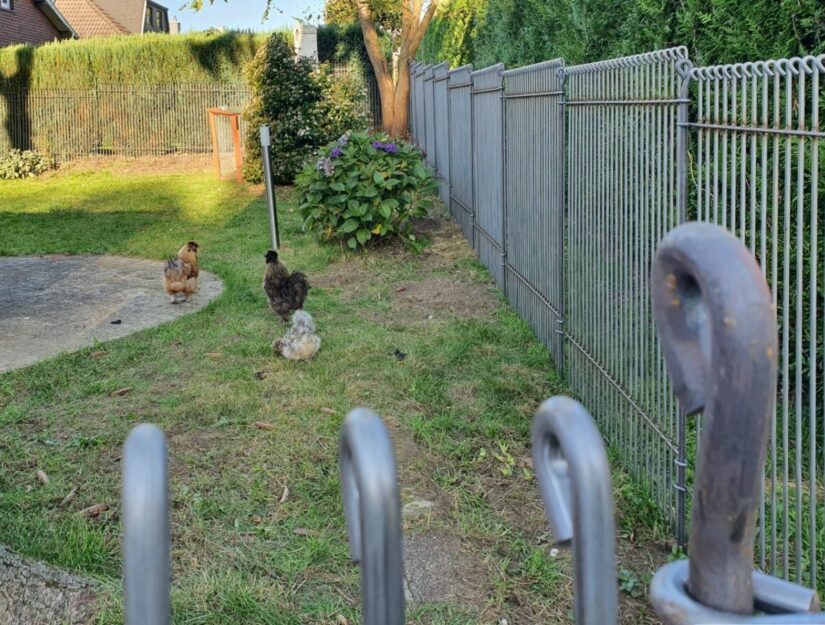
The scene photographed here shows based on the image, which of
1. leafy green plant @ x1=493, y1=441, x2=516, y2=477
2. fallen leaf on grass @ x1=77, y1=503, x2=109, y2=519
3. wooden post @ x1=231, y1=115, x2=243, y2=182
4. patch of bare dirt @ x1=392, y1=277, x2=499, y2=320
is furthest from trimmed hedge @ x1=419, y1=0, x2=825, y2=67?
wooden post @ x1=231, y1=115, x2=243, y2=182

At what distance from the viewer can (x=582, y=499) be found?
3.86 feet

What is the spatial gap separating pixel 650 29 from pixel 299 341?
3.31m

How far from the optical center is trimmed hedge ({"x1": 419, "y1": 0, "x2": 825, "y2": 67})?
4723 millimetres

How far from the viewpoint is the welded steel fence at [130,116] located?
24.5 metres

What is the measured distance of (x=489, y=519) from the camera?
4441 mm

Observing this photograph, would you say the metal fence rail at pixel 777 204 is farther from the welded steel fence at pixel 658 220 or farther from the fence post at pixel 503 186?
the fence post at pixel 503 186

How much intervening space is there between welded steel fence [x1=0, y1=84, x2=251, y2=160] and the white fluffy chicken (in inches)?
748

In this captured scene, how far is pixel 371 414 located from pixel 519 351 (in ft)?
19.0

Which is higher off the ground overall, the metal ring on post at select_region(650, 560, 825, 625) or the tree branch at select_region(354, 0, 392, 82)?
the tree branch at select_region(354, 0, 392, 82)

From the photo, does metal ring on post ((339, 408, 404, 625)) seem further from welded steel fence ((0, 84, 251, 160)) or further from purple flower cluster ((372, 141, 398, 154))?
welded steel fence ((0, 84, 251, 160))

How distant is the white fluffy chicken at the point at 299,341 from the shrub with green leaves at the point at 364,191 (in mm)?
3658

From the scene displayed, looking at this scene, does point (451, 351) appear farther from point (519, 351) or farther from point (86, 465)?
point (86, 465)

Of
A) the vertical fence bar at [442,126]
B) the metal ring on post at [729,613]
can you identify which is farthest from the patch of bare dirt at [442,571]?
the vertical fence bar at [442,126]

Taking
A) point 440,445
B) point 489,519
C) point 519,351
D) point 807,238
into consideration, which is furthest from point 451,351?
point 807,238
